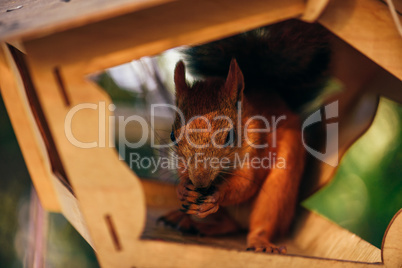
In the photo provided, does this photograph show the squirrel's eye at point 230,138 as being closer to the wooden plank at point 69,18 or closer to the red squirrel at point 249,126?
the red squirrel at point 249,126

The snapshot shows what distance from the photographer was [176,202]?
1133 mm

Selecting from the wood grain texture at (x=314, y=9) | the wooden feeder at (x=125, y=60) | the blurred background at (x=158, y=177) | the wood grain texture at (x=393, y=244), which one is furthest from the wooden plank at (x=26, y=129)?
the wood grain texture at (x=393, y=244)

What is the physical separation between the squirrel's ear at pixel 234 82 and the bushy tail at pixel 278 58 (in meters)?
0.19

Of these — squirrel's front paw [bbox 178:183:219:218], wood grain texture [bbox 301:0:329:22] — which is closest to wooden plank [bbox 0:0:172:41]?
wood grain texture [bbox 301:0:329:22]

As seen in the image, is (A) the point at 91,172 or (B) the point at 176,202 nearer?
(A) the point at 91,172

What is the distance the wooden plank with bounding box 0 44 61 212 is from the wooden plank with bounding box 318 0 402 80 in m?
0.70

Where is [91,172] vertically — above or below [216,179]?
above

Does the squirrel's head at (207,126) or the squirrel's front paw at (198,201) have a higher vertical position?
the squirrel's head at (207,126)

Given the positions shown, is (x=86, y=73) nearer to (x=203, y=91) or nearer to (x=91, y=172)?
(x=91, y=172)

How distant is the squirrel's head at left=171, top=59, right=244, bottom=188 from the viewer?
828 mm

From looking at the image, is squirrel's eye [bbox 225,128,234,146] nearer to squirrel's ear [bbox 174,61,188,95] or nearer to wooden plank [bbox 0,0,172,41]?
squirrel's ear [bbox 174,61,188,95]

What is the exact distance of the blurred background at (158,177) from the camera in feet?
3.21

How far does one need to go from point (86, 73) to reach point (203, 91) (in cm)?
36

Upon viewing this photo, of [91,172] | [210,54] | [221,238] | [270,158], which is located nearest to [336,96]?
[270,158]
